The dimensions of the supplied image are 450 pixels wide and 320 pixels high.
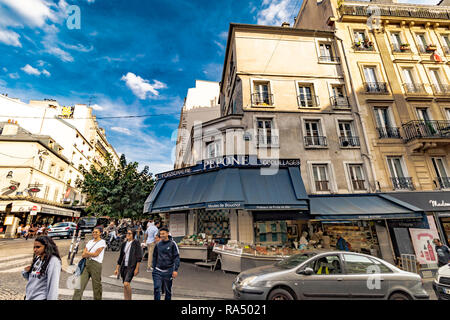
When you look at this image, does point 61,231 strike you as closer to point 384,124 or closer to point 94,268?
point 94,268

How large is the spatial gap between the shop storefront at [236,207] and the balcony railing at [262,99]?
13.7 feet

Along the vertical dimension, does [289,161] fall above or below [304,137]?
below

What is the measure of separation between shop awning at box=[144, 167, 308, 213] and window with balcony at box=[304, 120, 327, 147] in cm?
259

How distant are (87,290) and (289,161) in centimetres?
1010

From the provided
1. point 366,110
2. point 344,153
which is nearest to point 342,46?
point 366,110

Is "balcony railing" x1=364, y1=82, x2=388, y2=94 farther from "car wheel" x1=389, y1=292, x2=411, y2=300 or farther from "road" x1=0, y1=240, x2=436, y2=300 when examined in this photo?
"car wheel" x1=389, y1=292, x2=411, y2=300

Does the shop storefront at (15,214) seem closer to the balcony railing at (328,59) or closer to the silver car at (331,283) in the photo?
the silver car at (331,283)

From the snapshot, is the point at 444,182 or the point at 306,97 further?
the point at 306,97

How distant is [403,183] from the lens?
11.9 meters

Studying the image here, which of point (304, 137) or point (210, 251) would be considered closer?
point (210, 251)

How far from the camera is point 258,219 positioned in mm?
10453

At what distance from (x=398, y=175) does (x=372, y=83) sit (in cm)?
649

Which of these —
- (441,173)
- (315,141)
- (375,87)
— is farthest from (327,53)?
(441,173)
